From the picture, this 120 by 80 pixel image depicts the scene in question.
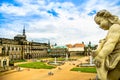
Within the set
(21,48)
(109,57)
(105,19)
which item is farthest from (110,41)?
(21,48)

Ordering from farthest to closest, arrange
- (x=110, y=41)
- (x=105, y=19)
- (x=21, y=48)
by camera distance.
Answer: (x=21, y=48)
(x=105, y=19)
(x=110, y=41)

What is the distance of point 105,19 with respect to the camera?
3.43 m

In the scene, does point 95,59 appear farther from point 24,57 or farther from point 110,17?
point 24,57

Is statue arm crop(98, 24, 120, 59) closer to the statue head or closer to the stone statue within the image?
the stone statue

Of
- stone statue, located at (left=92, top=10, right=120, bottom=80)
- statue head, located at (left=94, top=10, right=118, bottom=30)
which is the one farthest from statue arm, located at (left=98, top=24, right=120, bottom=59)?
statue head, located at (left=94, top=10, right=118, bottom=30)

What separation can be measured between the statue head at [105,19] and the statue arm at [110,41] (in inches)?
9.5

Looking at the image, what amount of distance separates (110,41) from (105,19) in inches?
23.2

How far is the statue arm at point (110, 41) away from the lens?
2.87 metres

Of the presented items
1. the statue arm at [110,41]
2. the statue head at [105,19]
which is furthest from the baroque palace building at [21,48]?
the statue arm at [110,41]

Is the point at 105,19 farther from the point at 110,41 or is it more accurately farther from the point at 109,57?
the point at 109,57

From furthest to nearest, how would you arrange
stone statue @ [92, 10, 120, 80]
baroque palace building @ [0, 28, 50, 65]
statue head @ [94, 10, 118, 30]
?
baroque palace building @ [0, 28, 50, 65] → statue head @ [94, 10, 118, 30] → stone statue @ [92, 10, 120, 80]

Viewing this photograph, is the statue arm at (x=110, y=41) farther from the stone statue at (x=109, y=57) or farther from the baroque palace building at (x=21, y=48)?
the baroque palace building at (x=21, y=48)

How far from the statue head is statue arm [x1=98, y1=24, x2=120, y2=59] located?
0.80ft

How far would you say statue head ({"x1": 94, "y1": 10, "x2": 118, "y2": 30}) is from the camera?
3.38 metres
